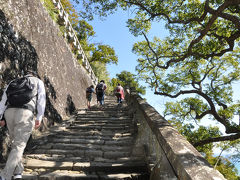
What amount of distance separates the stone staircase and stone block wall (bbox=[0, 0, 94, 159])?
3.52 ft

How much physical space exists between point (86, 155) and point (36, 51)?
4.42m

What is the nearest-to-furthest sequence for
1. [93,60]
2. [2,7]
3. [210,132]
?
[2,7], [210,132], [93,60]

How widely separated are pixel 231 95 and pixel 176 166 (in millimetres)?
13009

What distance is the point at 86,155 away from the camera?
4309mm

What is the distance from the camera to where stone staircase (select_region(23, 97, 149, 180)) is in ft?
10.4

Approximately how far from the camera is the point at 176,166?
188 cm

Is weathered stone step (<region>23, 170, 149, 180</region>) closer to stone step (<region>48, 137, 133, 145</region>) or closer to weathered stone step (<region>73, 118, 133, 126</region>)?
stone step (<region>48, 137, 133, 145</region>)

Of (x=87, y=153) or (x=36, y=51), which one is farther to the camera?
(x=36, y=51)

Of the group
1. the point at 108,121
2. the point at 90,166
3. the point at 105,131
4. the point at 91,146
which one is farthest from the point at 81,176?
the point at 108,121

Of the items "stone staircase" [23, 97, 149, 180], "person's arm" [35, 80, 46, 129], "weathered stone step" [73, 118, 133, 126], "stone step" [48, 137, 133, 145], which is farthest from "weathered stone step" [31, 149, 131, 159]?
"weathered stone step" [73, 118, 133, 126]

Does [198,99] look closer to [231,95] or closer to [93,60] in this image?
[231,95]

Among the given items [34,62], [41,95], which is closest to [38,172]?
[41,95]

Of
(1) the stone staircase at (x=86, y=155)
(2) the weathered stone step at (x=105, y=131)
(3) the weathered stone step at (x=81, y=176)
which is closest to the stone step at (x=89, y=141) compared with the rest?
(1) the stone staircase at (x=86, y=155)

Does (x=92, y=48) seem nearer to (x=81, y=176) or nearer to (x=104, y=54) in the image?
(x=104, y=54)
